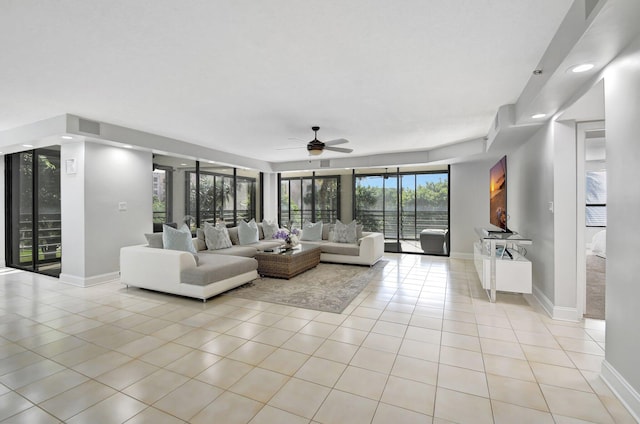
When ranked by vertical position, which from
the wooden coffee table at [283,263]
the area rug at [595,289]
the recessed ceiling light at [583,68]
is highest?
the recessed ceiling light at [583,68]

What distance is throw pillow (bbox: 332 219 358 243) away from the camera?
6625mm

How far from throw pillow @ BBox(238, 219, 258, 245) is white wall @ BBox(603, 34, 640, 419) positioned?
563 cm

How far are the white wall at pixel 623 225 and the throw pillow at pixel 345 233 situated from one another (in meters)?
4.65

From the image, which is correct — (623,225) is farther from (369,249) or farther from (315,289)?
(369,249)

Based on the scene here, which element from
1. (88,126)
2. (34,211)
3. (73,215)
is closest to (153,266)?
(73,215)

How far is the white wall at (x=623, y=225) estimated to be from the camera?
1.83 metres

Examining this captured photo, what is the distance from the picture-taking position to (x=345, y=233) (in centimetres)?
671

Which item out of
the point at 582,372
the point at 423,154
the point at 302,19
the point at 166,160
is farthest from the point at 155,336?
the point at 423,154

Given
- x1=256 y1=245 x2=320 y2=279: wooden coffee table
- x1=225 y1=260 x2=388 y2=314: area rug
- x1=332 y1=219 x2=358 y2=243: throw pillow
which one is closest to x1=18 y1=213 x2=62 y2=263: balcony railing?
x1=256 y1=245 x2=320 y2=279: wooden coffee table

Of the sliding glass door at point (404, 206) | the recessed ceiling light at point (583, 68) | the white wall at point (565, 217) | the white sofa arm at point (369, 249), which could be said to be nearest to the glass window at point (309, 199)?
the sliding glass door at point (404, 206)

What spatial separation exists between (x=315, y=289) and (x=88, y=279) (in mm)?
3613

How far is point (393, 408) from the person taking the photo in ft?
6.17

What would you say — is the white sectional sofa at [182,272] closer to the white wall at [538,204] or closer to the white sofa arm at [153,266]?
the white sofa arm at [153,266]

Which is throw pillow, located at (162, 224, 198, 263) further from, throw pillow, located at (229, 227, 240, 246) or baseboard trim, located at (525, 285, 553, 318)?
baseboard trim, located at (525, 285, 553, 318)
